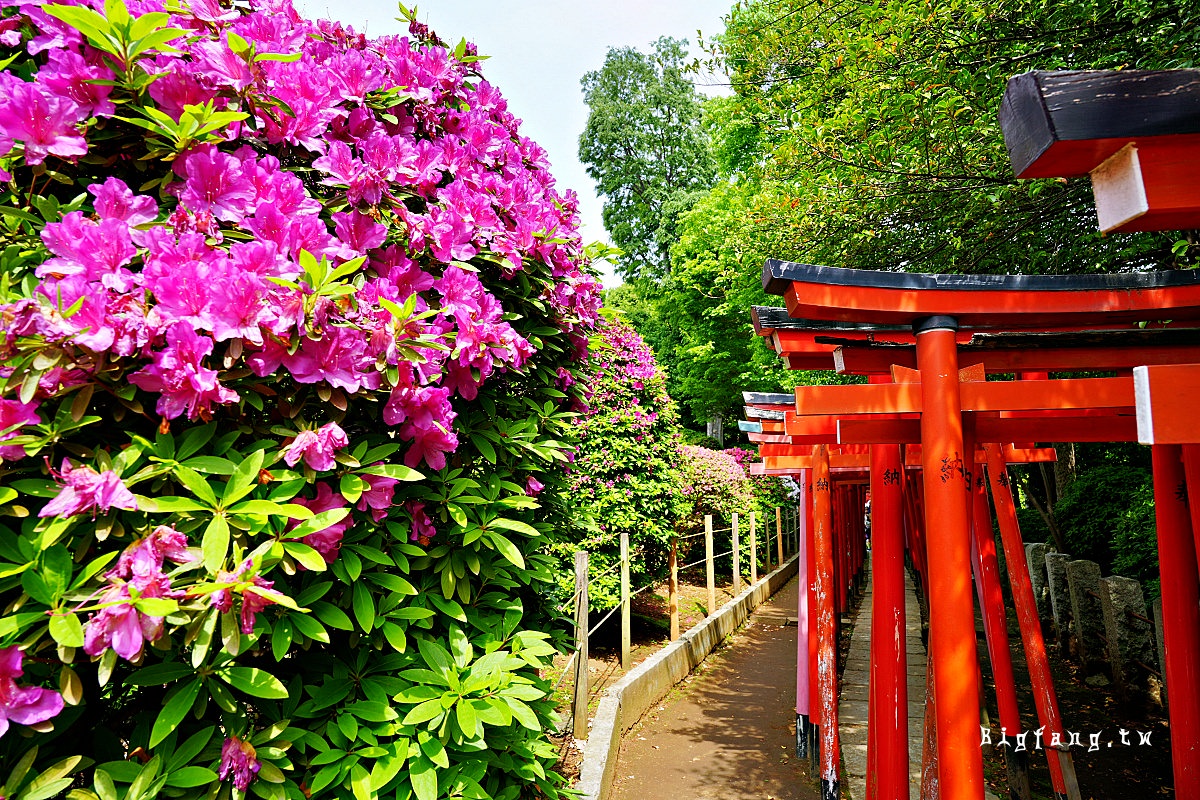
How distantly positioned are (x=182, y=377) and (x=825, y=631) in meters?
5.91

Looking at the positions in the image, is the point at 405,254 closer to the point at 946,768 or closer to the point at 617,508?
the point at 946,768

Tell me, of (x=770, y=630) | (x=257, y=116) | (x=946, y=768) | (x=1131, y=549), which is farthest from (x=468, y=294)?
(x=770, y=630)

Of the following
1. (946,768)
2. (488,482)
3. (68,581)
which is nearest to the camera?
(68,581)

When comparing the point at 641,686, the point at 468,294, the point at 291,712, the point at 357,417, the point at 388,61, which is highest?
the point at 388,61

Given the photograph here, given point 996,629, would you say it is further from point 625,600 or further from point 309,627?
point 309,627

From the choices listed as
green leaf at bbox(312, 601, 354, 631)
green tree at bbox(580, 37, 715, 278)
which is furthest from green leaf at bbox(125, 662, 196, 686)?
green tree at bbox(580, 37, 715, 278)

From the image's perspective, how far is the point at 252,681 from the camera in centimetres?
142

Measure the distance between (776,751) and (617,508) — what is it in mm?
2925

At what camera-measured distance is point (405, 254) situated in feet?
6.14

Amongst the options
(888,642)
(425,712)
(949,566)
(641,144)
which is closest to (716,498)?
(888,642)

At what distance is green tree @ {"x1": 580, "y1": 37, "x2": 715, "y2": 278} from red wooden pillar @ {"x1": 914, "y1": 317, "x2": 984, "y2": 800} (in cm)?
2436

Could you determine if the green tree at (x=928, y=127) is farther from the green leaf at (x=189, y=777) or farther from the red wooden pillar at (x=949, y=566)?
the green leaf at (x=189, y=777)

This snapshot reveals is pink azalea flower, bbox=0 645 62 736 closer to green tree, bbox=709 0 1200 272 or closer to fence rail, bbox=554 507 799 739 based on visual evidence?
fence rail, bbox=554 507 799 739

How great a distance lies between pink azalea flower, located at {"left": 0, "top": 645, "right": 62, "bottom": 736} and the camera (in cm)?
117
